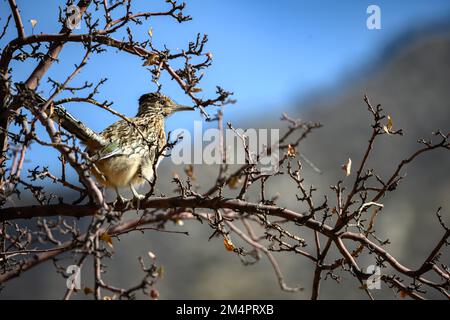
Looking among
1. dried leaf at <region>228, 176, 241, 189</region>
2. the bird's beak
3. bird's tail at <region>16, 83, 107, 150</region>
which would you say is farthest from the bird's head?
dried leaf at <region>228, 176, 241, 189</region>

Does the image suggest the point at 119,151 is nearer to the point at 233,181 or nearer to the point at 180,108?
the point at 180,108

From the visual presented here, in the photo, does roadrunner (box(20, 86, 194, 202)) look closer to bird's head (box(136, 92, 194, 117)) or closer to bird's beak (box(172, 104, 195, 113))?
bird's head (box(136, 92, 194, 117))

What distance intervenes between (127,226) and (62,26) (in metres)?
1.52

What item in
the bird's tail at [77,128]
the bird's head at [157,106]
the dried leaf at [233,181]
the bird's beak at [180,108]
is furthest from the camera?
the bird's beak at [180,108]

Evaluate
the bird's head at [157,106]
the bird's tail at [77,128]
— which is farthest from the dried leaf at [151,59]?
the bird's head at [157,106]

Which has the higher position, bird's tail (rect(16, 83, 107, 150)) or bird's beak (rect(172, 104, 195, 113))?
bird's beak (rect(172, 104, 195, 113))

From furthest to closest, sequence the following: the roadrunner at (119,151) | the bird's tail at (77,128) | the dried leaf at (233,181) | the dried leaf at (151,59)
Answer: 1. the roadrunner at (119,151)
2. the bird's tail at (77,128)
3. the dried leaf at (151,59)
4. the dried leaf at (233,181)

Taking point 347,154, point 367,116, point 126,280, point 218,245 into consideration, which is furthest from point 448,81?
point 126,280

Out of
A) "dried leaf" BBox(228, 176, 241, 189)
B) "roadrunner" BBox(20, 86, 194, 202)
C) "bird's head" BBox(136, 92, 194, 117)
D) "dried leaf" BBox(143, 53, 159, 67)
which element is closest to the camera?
"dried leaf" BBox(228, 176, 241, 189)

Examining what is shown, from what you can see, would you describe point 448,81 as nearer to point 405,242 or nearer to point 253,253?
point 405,242

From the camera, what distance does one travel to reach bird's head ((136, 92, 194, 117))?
259 inches

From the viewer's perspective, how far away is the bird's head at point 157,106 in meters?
6.57

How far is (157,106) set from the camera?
6.62m

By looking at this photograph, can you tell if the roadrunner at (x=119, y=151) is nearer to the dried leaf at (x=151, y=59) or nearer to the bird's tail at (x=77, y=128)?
the bird's tail at (x=77, y=128)
